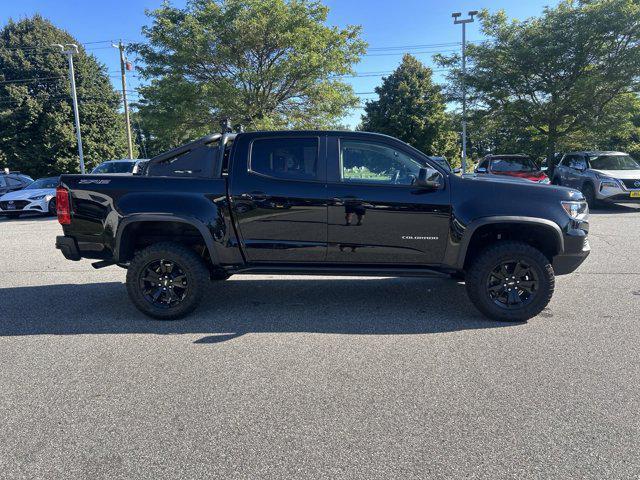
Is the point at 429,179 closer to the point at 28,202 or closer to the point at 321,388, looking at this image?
the point at 321,388

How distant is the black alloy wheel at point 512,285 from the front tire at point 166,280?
2.91 metres

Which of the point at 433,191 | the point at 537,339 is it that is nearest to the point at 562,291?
the point at 537,339

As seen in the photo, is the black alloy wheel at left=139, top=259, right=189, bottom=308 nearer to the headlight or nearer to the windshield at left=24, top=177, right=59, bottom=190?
the headlight

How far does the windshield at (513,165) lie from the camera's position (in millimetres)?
14961

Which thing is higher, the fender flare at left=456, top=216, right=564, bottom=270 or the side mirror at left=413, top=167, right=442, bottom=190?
the side mirror at left=413, top=167, right=442, bottom=190

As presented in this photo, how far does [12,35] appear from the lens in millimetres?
31203

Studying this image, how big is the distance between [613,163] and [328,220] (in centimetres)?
1332

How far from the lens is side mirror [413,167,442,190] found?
437 cm

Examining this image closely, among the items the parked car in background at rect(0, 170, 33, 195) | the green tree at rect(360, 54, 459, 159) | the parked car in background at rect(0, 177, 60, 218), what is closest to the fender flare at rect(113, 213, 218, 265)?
the parked car in background at rect(0, 177, 60, 218)

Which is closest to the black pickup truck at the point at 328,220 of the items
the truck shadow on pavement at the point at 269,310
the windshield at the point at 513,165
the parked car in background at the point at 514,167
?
the truck shadow on pavement at the point at 269,310

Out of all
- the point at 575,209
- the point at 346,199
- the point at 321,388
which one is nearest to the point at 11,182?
the point at 346,199

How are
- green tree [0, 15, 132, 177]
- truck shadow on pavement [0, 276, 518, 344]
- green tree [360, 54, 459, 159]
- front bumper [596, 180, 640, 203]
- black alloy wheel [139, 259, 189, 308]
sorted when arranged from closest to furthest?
truck shadow on pavement [0, 276, 518, 344] < black alloy wheel [139, 259, 189, 308] < front bumper [596, 180, 640, 203] < green tree [0, 15, 132, 177] < green tree [360, 54, 459, 159]

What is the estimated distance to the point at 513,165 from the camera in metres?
15.1

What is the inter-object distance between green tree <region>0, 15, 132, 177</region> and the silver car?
29.2m
